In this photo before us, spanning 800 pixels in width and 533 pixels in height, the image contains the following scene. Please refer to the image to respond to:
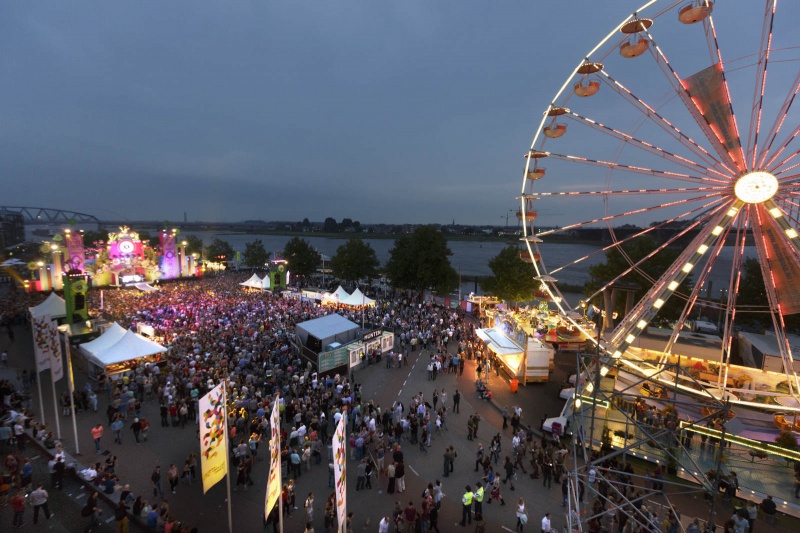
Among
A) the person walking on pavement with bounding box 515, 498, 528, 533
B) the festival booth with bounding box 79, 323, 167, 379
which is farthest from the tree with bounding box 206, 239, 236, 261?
the person walking on pavement with bounding box 515, 498, 528, 533

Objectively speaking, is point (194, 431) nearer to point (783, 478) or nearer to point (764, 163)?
point (783, 478)

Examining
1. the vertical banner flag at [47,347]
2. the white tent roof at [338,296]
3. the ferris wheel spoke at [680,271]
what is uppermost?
the ferris wheel spoke at [680,271]

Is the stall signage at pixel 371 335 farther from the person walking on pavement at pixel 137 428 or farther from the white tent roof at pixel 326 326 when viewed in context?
the person walking on pavement at pixel 137 428

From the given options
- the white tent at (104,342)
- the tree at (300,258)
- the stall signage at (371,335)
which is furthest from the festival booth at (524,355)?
the tree at (300,258)

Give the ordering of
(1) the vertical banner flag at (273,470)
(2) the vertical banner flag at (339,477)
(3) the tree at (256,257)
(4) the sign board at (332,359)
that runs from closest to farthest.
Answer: (2) the vertical banner flag at (339,477)
(1) the vertical banner flag at (273,470)
(4) the sign board at (332,359)
(3) the tree at (256,257)

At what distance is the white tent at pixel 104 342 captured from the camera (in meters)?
16.4

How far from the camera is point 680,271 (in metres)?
12.1

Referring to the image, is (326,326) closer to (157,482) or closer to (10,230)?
(157,482)

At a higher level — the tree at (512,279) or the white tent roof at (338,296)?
the tree at (512,279)

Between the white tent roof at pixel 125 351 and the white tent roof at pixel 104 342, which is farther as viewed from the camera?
the white tent roof at pixel 104 342

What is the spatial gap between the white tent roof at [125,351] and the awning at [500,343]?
15.3 m

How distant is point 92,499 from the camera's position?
8289 millimetres

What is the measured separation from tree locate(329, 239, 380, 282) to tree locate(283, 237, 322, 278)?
6429mm

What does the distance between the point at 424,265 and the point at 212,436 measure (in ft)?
98.2
